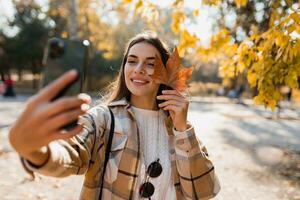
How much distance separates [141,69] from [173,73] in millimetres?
236

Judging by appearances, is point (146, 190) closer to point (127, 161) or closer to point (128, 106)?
point (127, 161)

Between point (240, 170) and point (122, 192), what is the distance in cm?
453

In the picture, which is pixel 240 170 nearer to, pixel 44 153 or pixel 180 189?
pixel 180 189

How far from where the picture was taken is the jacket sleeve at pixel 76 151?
1.15m

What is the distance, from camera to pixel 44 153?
3.59 ft

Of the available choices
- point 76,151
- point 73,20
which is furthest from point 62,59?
point 73,20

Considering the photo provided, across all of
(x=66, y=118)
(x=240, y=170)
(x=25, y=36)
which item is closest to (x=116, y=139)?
(x=66, y=118)

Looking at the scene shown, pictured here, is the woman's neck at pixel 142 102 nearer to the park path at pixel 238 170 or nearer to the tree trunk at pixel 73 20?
the park path at pixel 238 170

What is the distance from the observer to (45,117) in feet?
3.03

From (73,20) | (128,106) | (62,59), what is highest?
(73,20)

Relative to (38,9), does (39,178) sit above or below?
below

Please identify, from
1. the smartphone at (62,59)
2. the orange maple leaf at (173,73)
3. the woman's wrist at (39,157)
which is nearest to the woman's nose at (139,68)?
the orange maple leaf at (173,73)

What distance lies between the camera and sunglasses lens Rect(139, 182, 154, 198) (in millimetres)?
1842

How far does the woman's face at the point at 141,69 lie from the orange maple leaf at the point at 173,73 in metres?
0.15
